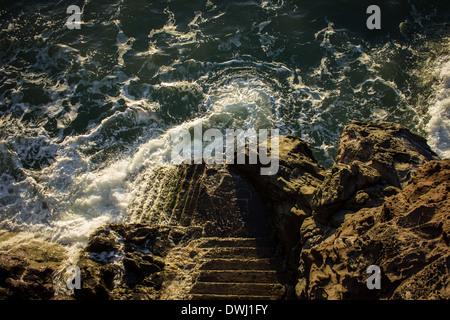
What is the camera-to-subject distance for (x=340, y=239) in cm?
511

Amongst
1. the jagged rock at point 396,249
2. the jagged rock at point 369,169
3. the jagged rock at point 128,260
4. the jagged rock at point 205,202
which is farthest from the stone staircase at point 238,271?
the jagged rock at point 369,169

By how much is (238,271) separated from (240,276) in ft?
0.39

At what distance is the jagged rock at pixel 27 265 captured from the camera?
650 cm

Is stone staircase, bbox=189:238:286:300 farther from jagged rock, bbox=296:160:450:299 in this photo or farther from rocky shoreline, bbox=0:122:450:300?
jagged rock, bbox=296:160:450:299

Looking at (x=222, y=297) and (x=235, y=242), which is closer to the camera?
(x=222, y=297)

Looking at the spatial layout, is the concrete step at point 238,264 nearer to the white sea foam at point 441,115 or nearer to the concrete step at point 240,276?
the concrete step at point 240,276

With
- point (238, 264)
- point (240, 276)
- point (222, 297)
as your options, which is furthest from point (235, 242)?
point (222, 297)

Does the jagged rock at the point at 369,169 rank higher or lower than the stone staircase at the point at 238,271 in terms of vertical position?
higher

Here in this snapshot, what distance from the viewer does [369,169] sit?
6117mm

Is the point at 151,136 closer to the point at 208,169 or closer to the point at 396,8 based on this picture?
the point at 208,169

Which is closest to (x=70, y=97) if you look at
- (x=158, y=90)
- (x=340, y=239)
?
(x=158, y=90)

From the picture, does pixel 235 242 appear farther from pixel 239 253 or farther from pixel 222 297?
pixel 222 297

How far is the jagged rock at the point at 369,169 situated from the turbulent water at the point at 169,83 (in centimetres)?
286

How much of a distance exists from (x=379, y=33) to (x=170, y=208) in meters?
11.1
